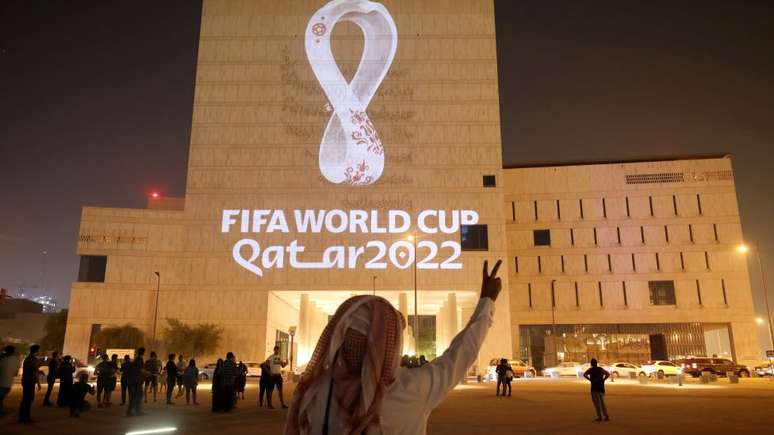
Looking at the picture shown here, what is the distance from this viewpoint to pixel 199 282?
51438 millimetres

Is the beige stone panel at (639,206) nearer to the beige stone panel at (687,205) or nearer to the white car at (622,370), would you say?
the beige stone panel at (687,205)

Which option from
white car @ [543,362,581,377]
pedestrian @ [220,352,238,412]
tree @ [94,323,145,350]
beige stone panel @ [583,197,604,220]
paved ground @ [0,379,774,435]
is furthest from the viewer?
beige stone panel @ [583,197,604,220]

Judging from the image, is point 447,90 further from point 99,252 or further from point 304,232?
point 99,252

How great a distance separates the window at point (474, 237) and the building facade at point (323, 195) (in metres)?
0.13

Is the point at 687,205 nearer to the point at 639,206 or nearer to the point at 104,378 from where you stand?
the point at 639,206

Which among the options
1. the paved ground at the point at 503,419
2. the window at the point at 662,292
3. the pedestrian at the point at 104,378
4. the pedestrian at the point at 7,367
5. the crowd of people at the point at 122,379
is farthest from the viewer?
the window at the point at 662,292

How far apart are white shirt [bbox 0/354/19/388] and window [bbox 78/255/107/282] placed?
41.4 metres

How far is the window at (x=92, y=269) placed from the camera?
53.1 metres

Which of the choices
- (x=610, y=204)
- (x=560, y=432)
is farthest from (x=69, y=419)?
(x=610, y=204)

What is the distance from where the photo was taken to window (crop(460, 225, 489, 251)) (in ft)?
170

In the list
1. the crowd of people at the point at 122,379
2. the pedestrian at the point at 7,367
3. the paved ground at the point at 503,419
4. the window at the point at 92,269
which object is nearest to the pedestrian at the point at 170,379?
the crowd of people at the point at 122,379

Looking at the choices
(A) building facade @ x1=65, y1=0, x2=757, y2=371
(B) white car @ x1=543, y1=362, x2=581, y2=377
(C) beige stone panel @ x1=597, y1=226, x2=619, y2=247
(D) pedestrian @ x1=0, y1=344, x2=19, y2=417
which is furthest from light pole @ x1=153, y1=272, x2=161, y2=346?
(C) beige stone panel @ x1=597, y1=226, x2=619, y2=247

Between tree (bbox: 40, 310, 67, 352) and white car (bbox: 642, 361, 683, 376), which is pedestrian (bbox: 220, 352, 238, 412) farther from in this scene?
tree (bbox: 40, 310, 67, 352)

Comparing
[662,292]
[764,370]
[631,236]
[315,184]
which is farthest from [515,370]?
[315,184]
